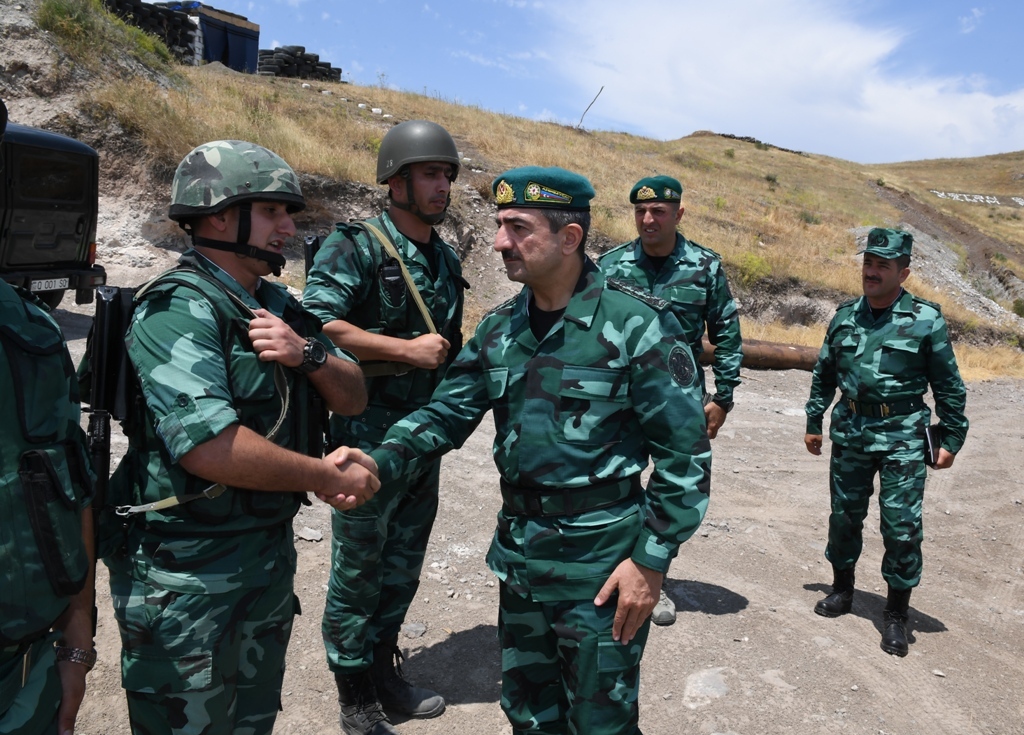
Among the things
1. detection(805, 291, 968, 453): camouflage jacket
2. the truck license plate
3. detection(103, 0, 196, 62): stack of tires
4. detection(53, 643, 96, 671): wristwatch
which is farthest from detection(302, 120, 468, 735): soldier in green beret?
detection(103, 0, 196, 62): stack of tires

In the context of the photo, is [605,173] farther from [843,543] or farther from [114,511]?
[114,511]

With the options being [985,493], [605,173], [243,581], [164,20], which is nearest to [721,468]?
[985,493]

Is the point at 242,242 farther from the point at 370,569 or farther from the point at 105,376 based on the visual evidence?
the point at 370,569

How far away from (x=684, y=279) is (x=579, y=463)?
2725 millimetres

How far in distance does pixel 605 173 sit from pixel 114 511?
23534 mm

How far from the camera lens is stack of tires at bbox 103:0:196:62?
Answer: 1845 cm

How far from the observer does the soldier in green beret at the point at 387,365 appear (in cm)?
321

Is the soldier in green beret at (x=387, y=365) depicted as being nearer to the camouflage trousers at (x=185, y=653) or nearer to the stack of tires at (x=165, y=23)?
the camouflage trousers at (x=185, y=653)

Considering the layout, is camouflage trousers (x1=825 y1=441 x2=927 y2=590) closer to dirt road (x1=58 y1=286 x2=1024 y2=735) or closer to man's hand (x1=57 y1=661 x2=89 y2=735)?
dirt road (x1=58 y1=286 x2=1024 y2=735)

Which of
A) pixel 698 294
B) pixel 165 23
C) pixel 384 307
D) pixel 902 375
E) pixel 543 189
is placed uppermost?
pixel 165 23

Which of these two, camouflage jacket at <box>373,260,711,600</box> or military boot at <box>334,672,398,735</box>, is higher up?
camouflage jacket at <box>373,260,711,600</box>

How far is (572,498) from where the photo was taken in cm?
233

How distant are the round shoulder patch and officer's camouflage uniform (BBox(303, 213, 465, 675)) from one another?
1.33m

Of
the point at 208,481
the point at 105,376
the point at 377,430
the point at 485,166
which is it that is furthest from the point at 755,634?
the point at 485,166
